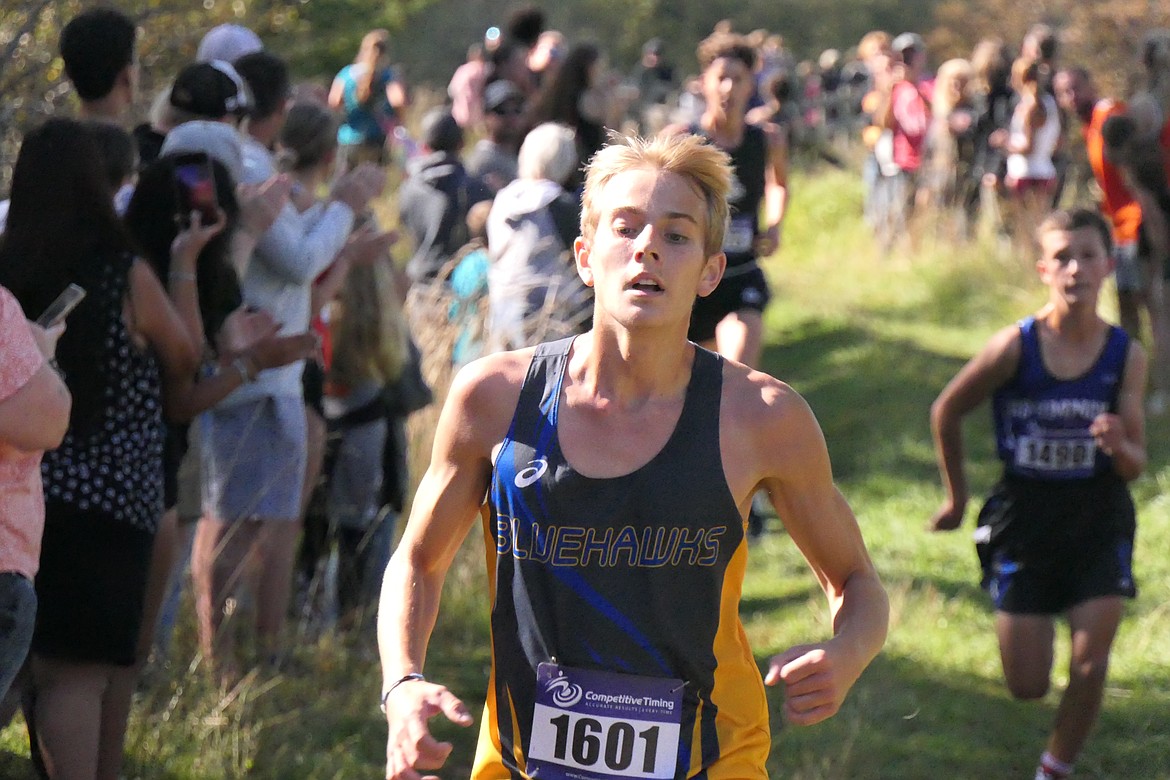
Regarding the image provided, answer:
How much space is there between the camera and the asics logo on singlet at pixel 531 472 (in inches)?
114

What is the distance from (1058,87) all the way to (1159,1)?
2.67 metres

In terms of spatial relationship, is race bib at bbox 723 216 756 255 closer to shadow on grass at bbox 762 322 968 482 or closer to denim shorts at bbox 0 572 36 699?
shadow on grass at bbox 762 322 968 482

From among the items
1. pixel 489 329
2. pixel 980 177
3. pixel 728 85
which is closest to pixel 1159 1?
pixel 980 177

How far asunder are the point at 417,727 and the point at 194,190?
7.24 ft

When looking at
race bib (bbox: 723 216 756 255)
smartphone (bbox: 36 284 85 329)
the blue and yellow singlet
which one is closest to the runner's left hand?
the blue and yellow singlet

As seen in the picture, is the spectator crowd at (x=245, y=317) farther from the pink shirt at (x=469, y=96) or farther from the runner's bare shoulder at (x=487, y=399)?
the pink shirt at (x=469, y=96)

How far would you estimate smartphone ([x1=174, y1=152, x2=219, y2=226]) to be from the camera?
440 centimetres

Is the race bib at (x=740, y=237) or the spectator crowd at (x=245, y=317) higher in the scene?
the race bib at (x=740, y=237)

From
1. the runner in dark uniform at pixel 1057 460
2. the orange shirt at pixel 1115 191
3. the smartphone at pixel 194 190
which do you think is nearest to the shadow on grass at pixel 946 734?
the runner in dark uniform at pixel 1057 460

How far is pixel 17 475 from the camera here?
3.35 metres

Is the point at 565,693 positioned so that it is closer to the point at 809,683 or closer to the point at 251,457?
the point at 809,683

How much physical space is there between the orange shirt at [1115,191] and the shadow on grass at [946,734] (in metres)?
4.03

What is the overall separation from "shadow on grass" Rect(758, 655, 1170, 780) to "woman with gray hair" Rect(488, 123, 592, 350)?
1723 mm

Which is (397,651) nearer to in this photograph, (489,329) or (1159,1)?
(489,329)
